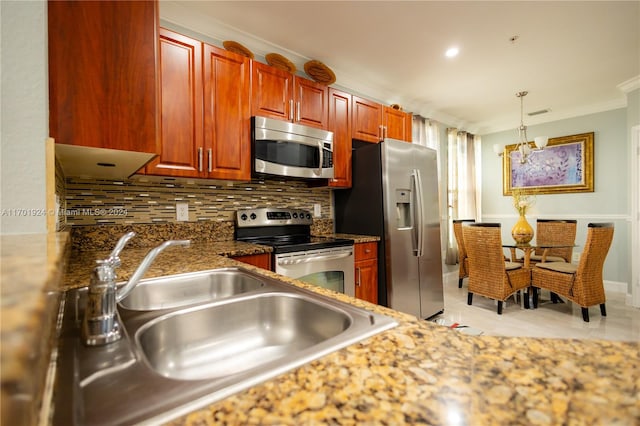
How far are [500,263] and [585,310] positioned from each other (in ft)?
2.96

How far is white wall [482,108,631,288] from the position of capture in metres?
4.15

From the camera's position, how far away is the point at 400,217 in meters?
2.92

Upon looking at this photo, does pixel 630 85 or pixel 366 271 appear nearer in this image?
pixel 366 271

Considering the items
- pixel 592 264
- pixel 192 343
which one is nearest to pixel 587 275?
pixel 592 264

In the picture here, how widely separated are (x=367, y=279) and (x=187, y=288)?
1780mm

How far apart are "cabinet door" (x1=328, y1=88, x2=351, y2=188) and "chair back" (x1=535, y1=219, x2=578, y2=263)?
3038mm

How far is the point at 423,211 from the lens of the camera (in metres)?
3.01

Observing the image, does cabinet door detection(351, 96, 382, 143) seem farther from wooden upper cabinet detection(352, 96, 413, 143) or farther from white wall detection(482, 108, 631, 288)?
white wall detection(482, 108, 631, 288)

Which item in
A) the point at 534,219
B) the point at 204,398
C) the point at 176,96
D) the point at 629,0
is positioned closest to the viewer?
the point at 204,398

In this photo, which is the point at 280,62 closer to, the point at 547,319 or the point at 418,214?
the point at 418,214

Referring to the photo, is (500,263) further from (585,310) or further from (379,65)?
(379,65)

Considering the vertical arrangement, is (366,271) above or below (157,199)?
below

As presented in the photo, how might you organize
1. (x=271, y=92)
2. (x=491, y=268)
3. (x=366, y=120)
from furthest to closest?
(x=491, y=268) < (x=366, y=120) < (x=271, y=92)

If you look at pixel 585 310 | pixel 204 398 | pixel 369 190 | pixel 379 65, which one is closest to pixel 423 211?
pixel 369 190
